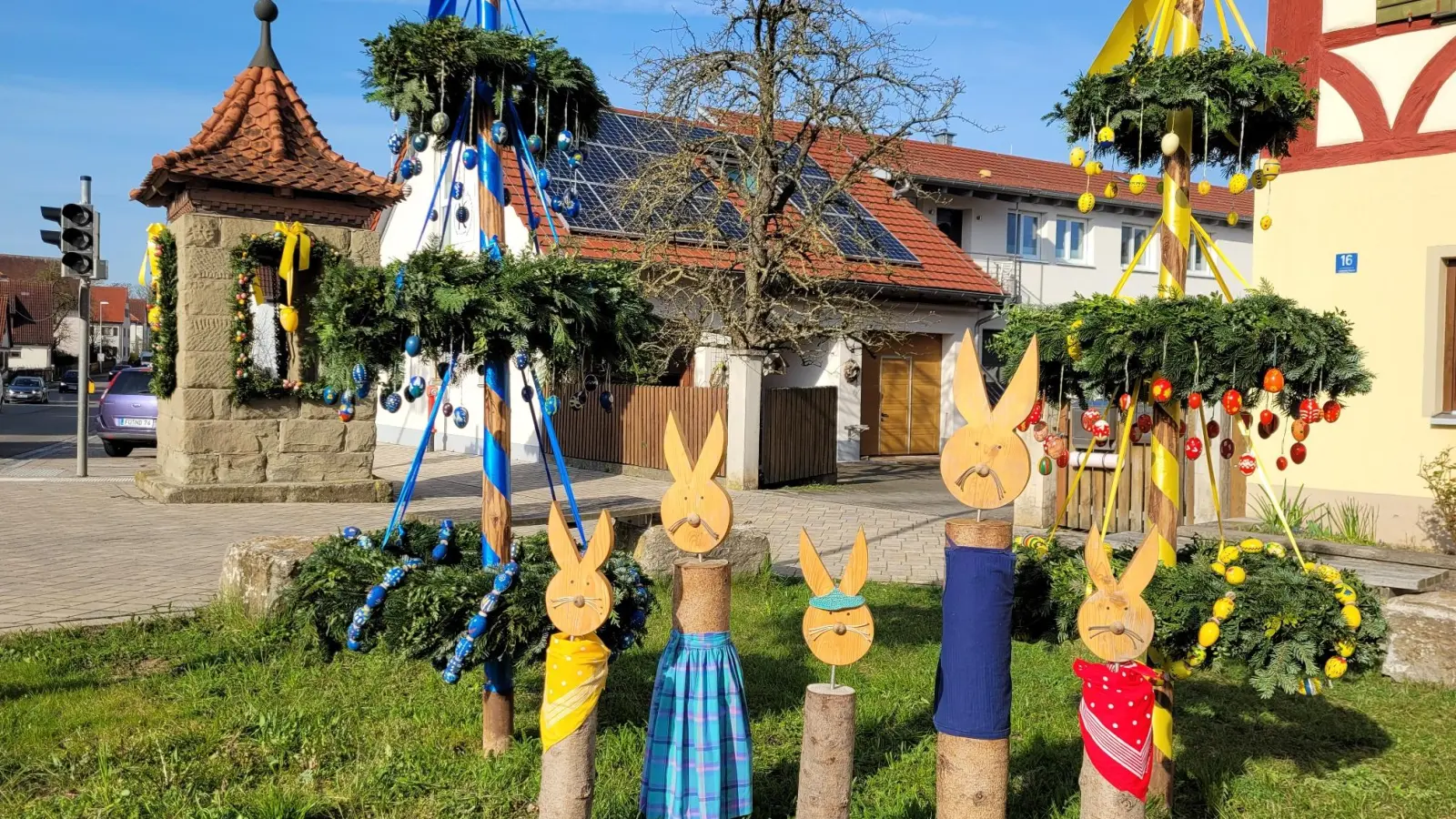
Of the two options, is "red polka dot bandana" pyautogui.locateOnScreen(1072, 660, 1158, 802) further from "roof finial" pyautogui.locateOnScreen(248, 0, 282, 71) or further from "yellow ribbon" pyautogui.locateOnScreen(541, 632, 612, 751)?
"roof finial" pyautogui.locateOnScreen(248, 0, 282, 71)

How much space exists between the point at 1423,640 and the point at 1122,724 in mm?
3841

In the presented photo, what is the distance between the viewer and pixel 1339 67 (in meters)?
10.0

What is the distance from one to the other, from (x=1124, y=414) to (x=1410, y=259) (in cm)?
708

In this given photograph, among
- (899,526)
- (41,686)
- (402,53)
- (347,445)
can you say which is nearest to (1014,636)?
(402,53)

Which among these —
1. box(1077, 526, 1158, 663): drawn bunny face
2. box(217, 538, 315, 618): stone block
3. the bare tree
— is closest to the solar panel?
the bare tree

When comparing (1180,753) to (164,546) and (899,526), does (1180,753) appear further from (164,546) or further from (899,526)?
(164,546)

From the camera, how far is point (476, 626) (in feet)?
12.6

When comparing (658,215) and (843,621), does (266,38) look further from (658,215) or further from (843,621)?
(843,621)

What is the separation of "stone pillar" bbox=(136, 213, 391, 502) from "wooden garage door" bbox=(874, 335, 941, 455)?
10887mm

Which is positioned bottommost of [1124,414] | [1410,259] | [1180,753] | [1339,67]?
[1180,753]

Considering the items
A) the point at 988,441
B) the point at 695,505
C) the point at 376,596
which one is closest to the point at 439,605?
the point at 376,596

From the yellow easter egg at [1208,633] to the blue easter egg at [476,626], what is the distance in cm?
239

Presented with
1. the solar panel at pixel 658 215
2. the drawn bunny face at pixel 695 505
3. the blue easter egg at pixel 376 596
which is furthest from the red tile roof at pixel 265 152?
the drawn bunny face at pixel 695 505

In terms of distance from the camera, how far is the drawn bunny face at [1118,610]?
3.19 m
